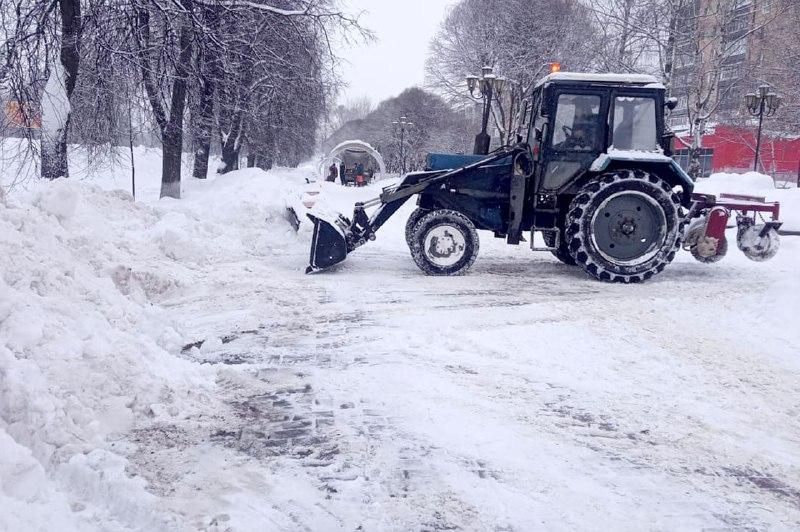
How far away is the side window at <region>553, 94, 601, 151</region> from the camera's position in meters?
8.20

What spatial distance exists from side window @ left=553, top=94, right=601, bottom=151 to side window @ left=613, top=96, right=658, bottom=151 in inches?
10.9

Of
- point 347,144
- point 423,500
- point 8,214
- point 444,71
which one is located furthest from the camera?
point 347,144

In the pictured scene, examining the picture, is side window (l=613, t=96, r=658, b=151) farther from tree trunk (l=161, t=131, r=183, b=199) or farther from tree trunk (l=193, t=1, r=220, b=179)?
tree trunk (l=161, t=131, r=183, b=199)

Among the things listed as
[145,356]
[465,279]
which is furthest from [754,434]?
[465,279]

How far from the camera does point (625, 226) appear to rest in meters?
8.13

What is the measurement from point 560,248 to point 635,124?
2.16 m

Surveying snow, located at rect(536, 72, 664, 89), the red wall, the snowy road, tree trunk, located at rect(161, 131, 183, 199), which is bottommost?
the snowy road

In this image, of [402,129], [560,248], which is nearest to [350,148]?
[402,129]

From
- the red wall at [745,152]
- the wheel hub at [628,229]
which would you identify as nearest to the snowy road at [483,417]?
the wheel hub at [628,229]

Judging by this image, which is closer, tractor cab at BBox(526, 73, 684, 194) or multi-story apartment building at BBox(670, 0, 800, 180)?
tractor cab at BBox(526, 73, 684, 194)

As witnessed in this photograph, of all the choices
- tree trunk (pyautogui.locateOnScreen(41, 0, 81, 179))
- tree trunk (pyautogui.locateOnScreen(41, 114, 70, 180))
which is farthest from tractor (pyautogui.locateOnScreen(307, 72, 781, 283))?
tree trunk (pyautogui.locateOnScreen(41, 114, 70, 180))

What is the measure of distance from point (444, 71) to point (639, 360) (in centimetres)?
3525

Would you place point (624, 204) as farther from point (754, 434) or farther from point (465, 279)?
point (754, 434)

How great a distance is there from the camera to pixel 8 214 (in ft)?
15.3
